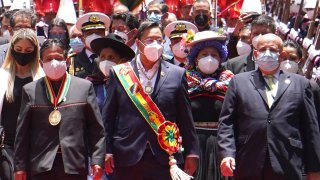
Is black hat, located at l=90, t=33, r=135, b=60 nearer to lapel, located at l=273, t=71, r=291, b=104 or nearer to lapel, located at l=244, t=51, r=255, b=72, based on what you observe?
lapel, located at l=244, t=51, r=255, b=72

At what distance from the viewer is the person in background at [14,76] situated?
8.01 m

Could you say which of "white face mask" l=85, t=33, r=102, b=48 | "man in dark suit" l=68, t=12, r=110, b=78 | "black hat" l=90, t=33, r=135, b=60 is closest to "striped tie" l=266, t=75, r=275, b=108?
"black hat" l=90, t=33, r=135, b=60

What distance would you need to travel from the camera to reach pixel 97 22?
10.2 m

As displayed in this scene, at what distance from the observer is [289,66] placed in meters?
9.62

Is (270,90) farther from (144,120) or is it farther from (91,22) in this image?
(91,22)

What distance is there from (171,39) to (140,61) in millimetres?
2481

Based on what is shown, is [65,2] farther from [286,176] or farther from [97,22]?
[286,176]

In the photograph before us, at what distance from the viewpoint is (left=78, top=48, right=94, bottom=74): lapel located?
9695mm

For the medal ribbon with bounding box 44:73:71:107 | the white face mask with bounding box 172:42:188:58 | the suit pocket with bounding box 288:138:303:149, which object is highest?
the medal ribbon with bounding box 44:73:71:107

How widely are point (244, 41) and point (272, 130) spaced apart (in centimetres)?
311

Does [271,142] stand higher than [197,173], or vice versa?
[271,142]

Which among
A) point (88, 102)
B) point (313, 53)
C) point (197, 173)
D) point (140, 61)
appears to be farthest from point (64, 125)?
point (313, 53)

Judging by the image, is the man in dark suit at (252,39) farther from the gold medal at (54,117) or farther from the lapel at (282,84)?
the gold medal at (54,117)

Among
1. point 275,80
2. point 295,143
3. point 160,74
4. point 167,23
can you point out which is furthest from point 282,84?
point 167,23
